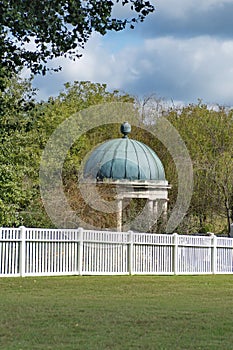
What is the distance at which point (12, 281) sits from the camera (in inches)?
808

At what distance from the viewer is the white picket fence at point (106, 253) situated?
22.3m

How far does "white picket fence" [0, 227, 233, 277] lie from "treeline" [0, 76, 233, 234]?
3.27 m

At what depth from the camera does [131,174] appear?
3319 cm

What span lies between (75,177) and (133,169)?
521 centimetres

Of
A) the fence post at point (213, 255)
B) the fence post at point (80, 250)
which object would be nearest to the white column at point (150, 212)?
the fence post at point (213, 255)

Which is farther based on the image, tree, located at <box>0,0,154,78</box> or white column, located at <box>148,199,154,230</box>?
white column, located at <box>148,199,154,230</box>

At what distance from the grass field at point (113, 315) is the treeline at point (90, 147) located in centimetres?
519

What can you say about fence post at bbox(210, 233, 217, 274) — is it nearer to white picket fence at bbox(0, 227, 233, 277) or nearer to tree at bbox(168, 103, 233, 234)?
white picket fence at bbox(0, 227, 233, 277)

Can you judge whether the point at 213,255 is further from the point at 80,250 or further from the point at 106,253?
the point at 80,250

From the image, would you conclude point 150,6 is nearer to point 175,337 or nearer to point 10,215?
point 175,337

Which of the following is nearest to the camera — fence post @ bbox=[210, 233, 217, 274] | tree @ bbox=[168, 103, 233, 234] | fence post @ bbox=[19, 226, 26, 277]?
fence post @ bbox=[19, 226, 26, 277]

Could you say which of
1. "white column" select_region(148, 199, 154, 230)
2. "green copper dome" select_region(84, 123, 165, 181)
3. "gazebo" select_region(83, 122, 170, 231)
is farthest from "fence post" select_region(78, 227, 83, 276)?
"white column" select_region(148, 199, 154, 230)

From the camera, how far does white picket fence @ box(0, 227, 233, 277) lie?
22266mm

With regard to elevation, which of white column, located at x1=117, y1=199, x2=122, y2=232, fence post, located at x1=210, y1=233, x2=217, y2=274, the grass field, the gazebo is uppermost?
the gazebo
